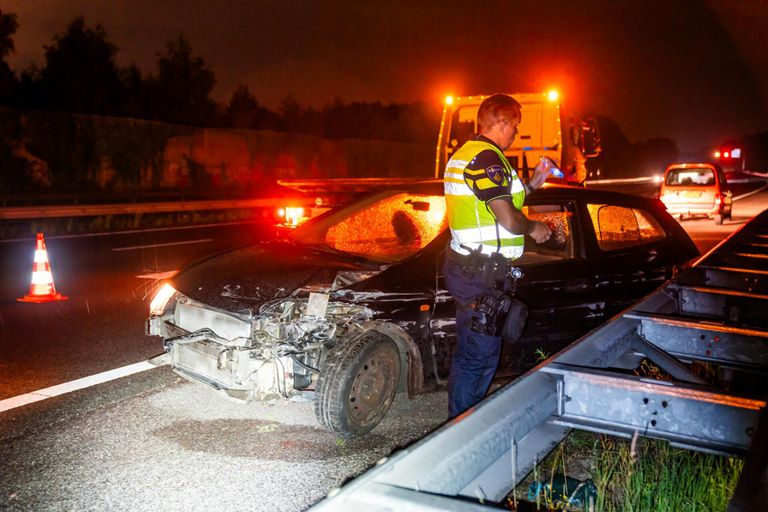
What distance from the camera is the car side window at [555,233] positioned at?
17.4 feet

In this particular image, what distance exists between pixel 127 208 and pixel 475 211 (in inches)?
591

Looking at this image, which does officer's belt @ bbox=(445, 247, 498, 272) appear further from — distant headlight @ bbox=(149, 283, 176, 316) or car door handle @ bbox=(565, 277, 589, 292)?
distant headlight @ bbox=(149, 283, 176, 316)

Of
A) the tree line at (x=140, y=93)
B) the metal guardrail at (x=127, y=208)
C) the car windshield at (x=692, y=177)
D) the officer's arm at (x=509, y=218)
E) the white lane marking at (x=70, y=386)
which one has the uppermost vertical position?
the tree line at (x=140, y=93)

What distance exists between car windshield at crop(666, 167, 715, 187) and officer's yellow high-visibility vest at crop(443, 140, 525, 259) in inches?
673

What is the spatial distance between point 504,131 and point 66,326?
502 centimetres

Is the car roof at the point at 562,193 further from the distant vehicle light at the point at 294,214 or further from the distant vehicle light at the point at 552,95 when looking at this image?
the distant vehicle light at the point at 552,95

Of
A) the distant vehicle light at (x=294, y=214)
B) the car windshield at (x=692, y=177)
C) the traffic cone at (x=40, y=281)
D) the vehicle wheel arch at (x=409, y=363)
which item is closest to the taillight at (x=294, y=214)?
the distant vehicle light at (x=294, y=214)

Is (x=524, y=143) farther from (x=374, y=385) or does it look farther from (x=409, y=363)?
(x=374, y=385)

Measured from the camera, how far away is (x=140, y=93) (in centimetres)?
4172

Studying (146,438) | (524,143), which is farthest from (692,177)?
(146,438)

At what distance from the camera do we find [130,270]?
1064 cm

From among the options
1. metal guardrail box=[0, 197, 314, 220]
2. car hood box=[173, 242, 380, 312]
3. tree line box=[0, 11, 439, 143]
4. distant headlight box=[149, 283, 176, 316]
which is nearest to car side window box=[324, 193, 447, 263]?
car hood box=[173, 242, 380, 312]

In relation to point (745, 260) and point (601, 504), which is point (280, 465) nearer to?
point (601, 504)

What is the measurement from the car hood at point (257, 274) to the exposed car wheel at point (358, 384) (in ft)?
1.40
